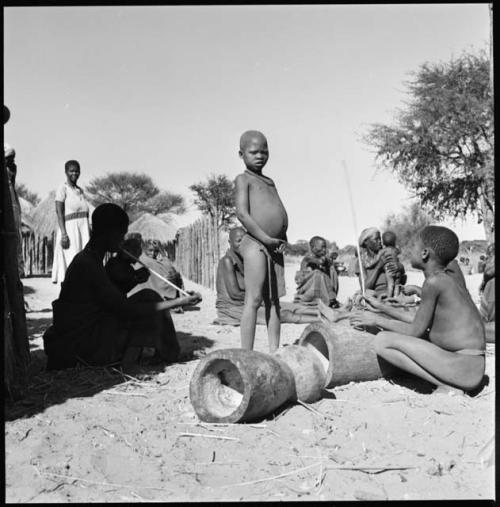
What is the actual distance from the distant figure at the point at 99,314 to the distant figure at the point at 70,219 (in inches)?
84.3

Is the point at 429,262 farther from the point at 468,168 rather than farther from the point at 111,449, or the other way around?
the point at 468,168

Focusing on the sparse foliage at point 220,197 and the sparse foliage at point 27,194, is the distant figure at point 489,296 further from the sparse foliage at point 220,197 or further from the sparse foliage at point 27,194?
the sparse foliage at point 27,194

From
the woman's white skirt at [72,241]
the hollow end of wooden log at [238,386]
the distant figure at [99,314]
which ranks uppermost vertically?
the woman's white skirt at [72,241]

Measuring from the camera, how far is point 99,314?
441cm

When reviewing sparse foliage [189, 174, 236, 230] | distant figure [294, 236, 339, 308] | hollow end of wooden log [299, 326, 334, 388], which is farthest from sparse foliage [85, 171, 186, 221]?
hollow end of wooden log [299, 326, 334, 388]

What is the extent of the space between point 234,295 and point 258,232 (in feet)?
12.4

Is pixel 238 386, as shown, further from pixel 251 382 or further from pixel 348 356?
pixel 348 356

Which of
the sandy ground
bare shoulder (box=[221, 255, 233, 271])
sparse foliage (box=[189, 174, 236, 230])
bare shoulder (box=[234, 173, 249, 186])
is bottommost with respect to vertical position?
the sandy ground

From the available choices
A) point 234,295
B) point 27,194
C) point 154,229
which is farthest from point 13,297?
point 27,194

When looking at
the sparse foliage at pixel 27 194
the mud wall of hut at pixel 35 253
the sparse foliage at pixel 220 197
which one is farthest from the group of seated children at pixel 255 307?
the sparse foliage at pixel 27 194

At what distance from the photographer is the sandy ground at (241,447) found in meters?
2.51

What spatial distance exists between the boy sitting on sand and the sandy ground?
199 mm

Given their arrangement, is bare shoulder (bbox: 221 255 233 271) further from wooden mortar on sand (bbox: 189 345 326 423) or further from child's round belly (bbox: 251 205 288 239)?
wooden mortar on sand (bbox: 189 345 326 423)

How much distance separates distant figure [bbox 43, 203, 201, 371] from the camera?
430 cm
